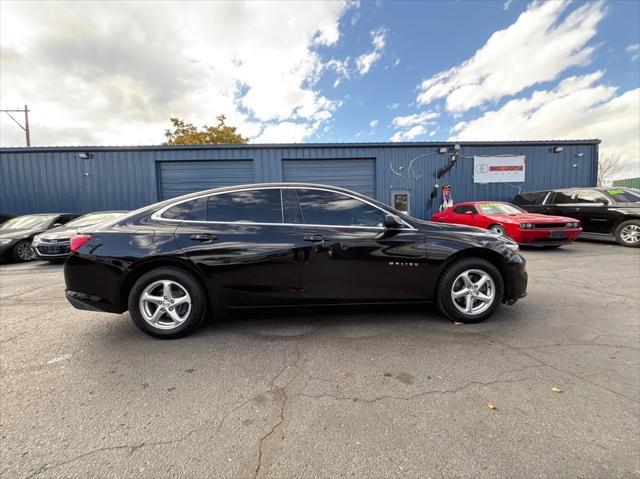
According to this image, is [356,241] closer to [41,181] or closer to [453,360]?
[453,360]

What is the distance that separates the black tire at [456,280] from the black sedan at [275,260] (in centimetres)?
1

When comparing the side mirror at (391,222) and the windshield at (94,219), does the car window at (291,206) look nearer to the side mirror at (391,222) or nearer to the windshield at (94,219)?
the side mirror at (391,222)

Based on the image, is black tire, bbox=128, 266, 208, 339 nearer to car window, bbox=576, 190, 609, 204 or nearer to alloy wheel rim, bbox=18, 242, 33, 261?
alloy wheel rim, bbox=18, 242, 33, 261

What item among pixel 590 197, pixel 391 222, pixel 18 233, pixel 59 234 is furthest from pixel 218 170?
pixel 590 197

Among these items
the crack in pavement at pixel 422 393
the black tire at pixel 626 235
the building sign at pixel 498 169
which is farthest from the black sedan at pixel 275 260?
the building sign at pixel 498 169

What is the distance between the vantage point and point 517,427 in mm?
1681

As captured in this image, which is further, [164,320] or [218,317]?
[218,317]

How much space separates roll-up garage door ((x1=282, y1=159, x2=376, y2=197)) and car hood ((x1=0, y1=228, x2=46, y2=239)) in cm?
823

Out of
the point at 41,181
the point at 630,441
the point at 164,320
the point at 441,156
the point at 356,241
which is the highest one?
the point at 441,156

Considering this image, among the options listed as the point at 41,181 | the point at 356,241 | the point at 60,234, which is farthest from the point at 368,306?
the point at 41,181

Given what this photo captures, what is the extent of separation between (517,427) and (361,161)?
12097 mm

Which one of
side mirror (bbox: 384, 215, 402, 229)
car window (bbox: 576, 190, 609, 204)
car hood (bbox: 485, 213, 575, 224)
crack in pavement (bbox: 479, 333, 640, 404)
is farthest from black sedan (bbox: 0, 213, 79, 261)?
car window (bbox: 576, 190, 609, 204)

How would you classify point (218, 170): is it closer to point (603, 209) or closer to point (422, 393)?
point (422, 393)

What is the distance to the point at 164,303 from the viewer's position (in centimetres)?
282
